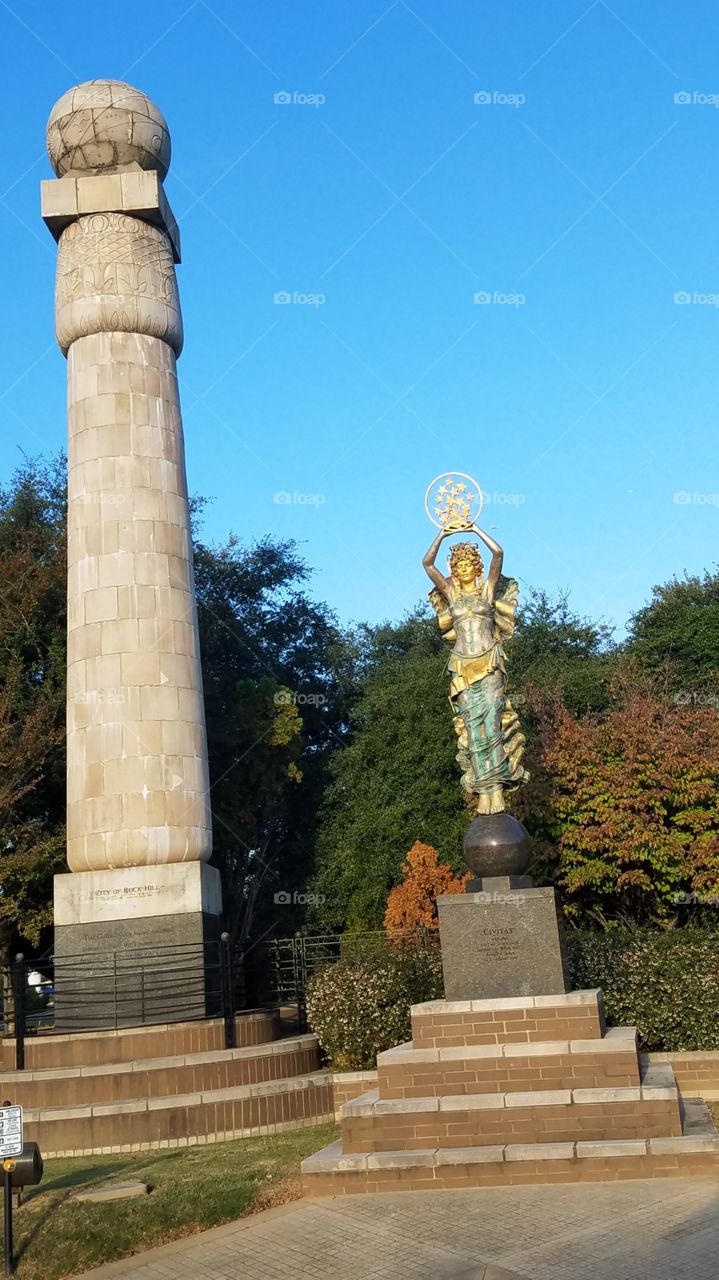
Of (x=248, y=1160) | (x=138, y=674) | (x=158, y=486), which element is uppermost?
(x=158, y=486)

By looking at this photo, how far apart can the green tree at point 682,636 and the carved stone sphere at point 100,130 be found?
19712 mm

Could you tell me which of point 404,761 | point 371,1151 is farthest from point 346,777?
point 371,1151

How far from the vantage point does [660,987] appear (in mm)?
13312

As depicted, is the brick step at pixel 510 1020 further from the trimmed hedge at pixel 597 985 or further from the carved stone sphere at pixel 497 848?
the trimmed hedge at pixel 597 985

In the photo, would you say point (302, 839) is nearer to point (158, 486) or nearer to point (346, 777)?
point (346, 777)

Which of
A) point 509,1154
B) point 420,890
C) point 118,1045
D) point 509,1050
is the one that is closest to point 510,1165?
point 509,1154

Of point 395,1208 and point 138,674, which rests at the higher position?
point 138,674

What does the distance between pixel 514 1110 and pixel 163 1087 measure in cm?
527

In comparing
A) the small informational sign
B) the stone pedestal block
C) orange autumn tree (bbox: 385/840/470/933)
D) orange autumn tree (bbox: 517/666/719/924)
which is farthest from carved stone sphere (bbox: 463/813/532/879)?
orange autumn tree (bbox: 385/840/470/933)

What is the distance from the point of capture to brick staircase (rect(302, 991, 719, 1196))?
30.1ft

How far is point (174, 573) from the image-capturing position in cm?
1745

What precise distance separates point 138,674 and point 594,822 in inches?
354

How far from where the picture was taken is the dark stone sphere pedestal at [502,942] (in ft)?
35.9

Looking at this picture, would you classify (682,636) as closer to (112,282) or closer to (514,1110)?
(112,282)
